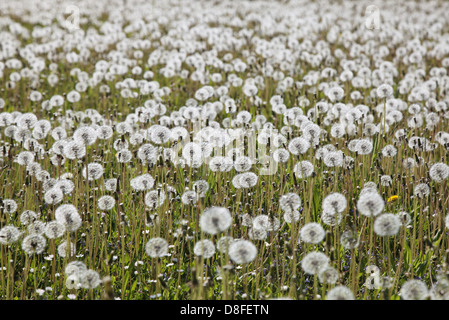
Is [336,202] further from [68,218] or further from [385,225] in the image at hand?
[68,218]

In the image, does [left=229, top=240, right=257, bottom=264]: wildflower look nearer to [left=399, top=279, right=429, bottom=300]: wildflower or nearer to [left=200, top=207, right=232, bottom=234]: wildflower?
[left=200, top=207, right=232, bottom=234]: wildflower

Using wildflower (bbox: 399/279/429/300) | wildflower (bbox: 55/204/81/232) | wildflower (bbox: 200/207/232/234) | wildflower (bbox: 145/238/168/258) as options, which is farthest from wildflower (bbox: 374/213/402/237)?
wildflower (bbox: 55/204/81/232)

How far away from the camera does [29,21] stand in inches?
501

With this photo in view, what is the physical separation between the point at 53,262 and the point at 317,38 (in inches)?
Result: 329

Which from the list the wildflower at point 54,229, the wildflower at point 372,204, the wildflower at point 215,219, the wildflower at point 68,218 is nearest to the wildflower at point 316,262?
the wildflower at point 372,204

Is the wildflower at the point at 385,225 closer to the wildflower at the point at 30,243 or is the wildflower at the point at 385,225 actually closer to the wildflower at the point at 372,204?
the wildflower at the point at 372,204

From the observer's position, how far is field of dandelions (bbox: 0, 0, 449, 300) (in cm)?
305

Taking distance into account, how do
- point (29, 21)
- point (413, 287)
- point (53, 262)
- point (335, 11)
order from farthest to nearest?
point (335, 11) < point (29, 21) < point (53, 262) < point (413, 287)

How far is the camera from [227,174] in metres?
4.64

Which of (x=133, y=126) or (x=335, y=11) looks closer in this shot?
(x=133, y=126)

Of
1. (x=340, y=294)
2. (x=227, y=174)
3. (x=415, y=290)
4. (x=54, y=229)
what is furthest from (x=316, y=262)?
(x=227, y=174)

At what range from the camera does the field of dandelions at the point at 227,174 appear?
305cm
